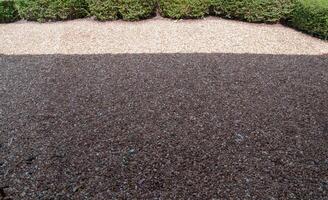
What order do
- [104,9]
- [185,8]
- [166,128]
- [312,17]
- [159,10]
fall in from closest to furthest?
1. [166,128]
2. [312,17]
3. [185,8]
4. [104,9]
5. [159,10]

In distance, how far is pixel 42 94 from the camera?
646 centimetres

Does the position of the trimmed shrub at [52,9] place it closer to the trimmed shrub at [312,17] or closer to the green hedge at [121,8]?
the green hedge at [121,8]

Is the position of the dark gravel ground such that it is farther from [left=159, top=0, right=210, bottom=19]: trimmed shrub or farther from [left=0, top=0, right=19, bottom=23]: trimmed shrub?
[left=0, top=0, right=19, bottom=23]: trimmed shrub

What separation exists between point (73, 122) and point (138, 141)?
1.11m

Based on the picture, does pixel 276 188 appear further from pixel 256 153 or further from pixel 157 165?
pixel 157 165

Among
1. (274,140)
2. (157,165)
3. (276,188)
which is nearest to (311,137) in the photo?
(274,140)

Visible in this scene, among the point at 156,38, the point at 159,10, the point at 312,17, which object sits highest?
the point at 312,17

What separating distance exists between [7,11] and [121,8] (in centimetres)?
324

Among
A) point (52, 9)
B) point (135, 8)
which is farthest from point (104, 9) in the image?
point (52, 9)

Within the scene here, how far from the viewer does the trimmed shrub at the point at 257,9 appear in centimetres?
975

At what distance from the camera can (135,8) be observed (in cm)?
1031

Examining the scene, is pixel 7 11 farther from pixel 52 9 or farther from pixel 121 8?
pixel 121 8

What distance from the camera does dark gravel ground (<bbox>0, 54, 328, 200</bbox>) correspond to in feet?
13.7

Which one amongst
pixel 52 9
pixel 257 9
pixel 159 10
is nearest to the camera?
pixel 257 9
